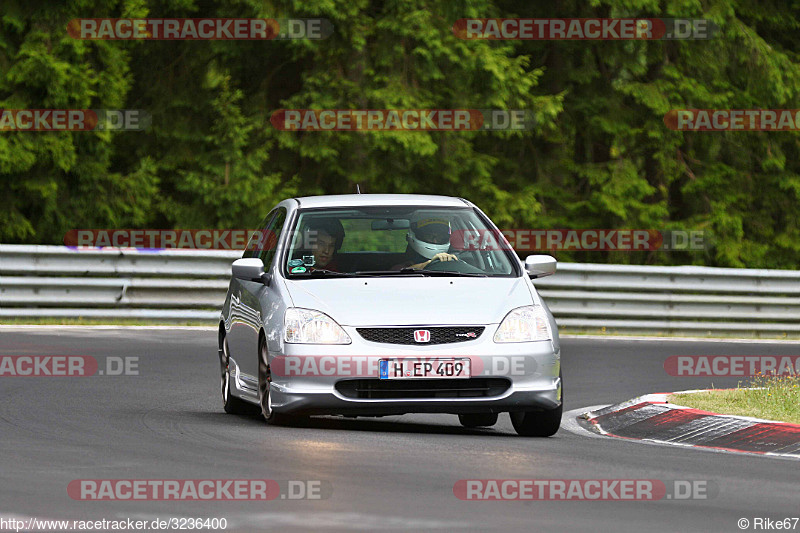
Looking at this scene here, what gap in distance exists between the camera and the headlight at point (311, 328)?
11.0 metres

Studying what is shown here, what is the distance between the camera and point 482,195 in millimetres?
31141

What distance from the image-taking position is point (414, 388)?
11047 mm

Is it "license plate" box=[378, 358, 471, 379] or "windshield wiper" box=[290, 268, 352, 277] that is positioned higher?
"windshield wiper" box=[290, 268, 352, 277]

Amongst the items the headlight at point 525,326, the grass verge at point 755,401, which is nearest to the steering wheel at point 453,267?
the headlight at point 525,326

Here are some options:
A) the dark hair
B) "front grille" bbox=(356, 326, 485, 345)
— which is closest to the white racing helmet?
the dark hair

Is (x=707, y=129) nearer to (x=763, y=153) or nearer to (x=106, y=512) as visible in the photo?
(x=763, y=153)

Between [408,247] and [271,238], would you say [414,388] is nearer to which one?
[408,247]

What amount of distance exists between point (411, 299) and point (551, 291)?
11.5 meters

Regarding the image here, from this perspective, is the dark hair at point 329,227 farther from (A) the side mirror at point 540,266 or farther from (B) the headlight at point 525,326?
(B) the headlight at point 525,326

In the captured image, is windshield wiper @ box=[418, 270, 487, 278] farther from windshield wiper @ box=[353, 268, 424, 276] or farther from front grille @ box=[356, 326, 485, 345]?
front grille @ box=[356, 326, 485, 345]

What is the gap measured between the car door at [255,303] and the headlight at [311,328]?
444 mm

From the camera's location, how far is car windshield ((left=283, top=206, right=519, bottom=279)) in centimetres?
Answer: 1201

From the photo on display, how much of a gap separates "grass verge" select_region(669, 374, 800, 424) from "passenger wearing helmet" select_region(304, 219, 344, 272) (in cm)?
292

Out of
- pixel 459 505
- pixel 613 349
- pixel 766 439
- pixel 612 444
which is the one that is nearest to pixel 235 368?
pixel 612 444
